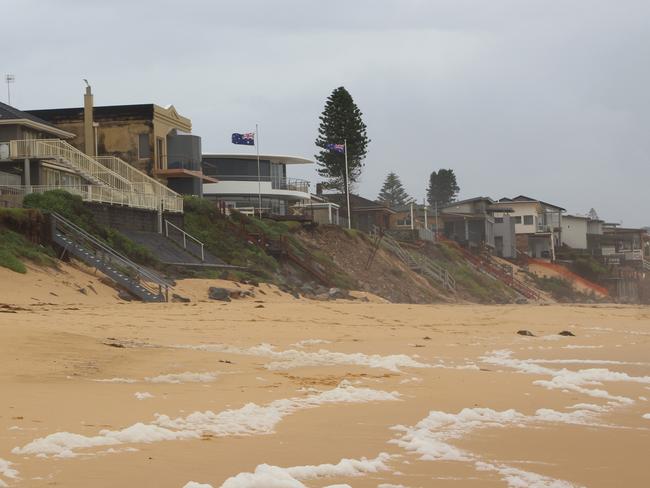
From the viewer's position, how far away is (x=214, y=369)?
37.1ft

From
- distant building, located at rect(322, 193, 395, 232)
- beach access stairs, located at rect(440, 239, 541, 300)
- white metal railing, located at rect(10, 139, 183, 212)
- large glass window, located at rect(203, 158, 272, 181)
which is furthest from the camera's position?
distant building, located at rect(322, 193, 395, 232)

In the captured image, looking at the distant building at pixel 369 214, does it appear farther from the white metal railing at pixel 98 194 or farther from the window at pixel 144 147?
the white metal railing at pixel 98 194

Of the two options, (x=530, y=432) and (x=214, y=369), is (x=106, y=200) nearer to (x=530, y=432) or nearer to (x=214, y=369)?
(x=214, y=369)

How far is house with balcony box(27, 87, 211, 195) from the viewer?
50250 mm

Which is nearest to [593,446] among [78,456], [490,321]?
[78,456]

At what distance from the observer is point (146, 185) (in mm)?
41281

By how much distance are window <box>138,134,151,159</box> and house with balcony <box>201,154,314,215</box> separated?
1357 centimetres

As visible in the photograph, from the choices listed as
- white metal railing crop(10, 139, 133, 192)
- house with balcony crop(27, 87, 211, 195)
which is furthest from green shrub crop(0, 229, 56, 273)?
house with balcony crop(27, 87, 211, 195)

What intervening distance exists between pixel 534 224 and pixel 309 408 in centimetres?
8553

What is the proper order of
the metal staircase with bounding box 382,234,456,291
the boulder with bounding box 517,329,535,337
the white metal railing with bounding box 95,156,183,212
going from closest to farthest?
the boulder with bounding box 517,329,535,337 → the white metal railing with bounding box 95,156,183,212 → the metal staircase with bounding box 382,234,456,291

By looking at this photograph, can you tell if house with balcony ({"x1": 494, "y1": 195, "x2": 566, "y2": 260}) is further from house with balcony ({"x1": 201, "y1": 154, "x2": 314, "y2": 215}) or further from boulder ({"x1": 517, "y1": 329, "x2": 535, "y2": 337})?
boulder ({"x1": 517, "y1": 329, "x2": 535, "y2": 337})

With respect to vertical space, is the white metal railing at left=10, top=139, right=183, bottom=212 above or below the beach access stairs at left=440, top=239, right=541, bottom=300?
above

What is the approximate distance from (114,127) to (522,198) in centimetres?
5357

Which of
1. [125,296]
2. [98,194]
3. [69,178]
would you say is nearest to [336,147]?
[69,178]
